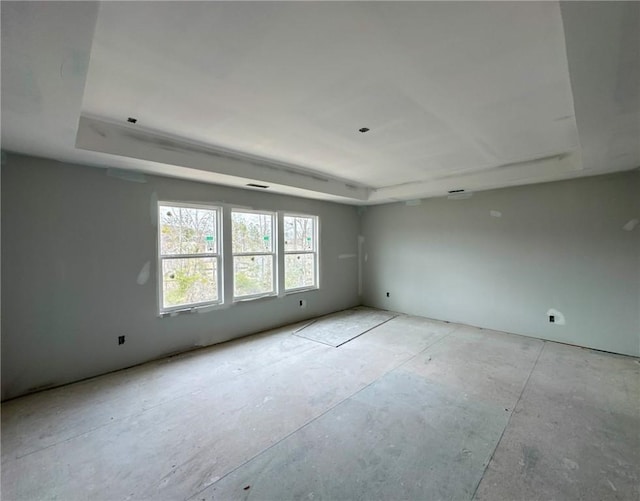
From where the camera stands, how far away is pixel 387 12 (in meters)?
1.38

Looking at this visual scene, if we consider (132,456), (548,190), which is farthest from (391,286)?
(132,456)

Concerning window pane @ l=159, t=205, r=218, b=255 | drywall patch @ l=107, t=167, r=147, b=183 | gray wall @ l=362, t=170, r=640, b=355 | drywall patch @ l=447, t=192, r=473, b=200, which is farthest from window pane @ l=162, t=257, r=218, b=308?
drywall patch @ l=447, t=192, r=473, b=200

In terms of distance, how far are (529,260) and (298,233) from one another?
12.7 ft

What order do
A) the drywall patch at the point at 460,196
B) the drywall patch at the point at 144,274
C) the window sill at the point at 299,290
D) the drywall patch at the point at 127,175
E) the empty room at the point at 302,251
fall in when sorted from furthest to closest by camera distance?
the window sill at the point at 299,290, the drywall patch at the point at 460,196, the drywall patch at the point at 144,274, the drywall patch at the point at 127,175, the empty room at the point at 302,251

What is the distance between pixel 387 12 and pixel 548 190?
168 inches

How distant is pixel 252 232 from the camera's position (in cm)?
474

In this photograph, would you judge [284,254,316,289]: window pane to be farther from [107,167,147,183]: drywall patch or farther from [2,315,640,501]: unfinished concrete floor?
[107,167,147,183]: drywall patch

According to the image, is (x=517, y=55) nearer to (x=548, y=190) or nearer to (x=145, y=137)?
(x=145, y=137)

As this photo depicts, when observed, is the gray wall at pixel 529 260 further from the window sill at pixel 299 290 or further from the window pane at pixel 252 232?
the window pane at pixel 252 232

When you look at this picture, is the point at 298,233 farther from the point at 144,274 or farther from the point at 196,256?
the point at 144,274

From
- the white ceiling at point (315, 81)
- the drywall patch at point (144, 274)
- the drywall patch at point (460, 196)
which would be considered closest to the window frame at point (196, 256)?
the drywall patch at point (144, 274)

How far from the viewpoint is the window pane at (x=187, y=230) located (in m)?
3.76

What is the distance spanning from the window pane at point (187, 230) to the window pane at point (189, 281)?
16 centimetres

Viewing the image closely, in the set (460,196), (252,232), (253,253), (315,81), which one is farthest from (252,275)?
(460,196)
